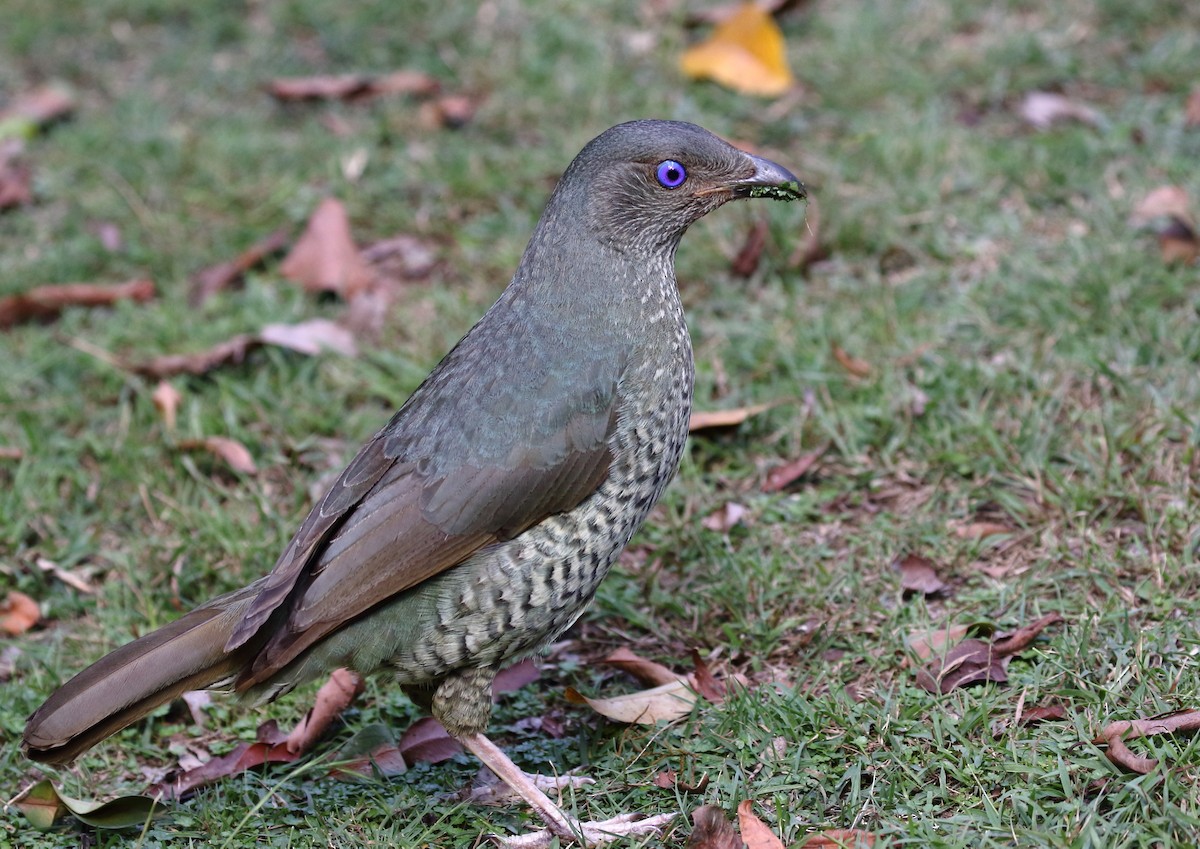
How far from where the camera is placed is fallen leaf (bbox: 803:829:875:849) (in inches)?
125

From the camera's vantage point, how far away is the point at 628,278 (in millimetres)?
3852

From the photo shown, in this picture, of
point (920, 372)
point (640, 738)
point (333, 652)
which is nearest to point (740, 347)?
point (920, 372)

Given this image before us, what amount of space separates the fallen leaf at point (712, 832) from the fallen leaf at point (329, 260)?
3175mm

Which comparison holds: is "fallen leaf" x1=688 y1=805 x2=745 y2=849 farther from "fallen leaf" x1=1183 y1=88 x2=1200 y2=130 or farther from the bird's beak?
"fallen leaf" x1=1183 y1=88 x2=1200 y2=130

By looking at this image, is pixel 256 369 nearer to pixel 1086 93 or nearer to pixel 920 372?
pixel 920 372

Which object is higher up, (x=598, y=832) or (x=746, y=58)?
(x=746, y=58)

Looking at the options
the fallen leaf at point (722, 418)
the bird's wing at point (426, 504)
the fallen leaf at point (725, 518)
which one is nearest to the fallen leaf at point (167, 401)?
the bird's wing at point (426, 504)

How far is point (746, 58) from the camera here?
22.0 ft

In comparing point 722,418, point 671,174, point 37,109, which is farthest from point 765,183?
point 37,109

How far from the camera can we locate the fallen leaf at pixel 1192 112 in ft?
19.5

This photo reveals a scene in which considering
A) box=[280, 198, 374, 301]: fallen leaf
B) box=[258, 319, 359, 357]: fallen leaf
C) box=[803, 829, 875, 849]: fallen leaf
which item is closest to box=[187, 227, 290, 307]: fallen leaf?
box=[280, 198, 374, 301]: fallen leaf

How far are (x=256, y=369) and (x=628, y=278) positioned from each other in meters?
2.15

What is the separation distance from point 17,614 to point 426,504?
1.72 m

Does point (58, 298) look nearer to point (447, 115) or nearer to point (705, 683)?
point (447, 115)
